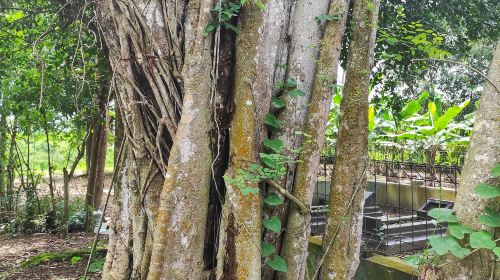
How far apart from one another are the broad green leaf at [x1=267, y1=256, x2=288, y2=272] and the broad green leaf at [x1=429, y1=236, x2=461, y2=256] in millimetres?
845

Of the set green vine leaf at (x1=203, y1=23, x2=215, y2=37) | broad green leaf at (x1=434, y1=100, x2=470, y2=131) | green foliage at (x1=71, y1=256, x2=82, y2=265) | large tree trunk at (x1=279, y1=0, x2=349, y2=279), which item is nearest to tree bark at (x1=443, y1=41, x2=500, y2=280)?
large tree trunk at (x1=279, y1=0, x2=349, y2=279)

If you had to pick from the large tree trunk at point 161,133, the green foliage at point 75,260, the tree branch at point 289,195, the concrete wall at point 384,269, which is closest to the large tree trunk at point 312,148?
the tree branch at point 289,195

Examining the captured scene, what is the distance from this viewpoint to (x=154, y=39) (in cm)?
263

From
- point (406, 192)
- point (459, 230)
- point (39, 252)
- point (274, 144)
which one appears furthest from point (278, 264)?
point (406, 192)

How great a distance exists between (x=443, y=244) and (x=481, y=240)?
189 millimetres

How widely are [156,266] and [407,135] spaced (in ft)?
23.9

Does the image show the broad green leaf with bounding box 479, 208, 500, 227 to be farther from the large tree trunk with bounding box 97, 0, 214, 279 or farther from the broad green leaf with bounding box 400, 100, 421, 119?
the broad green leaf with bounding box 400, 100, 421, 119

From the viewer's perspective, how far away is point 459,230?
2.36 meters

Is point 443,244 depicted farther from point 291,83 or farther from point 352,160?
point 291,83

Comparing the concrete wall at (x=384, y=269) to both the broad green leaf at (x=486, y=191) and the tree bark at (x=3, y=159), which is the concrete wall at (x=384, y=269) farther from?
the tree bark at (x=3, y=159)

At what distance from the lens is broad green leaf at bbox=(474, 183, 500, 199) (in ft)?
7.38

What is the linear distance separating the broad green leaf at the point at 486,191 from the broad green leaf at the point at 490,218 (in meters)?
0.11

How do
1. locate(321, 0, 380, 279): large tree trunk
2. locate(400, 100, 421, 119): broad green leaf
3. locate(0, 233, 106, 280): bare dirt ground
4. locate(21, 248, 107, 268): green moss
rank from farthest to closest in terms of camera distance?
locate(400, 100, 421, 119): broad green leaf → locate(21, 248, 107, 268): green moss → locate(0, 233, 106, 280): bare dirt ground → locate(321, 0, 380, 279): large tree trunk

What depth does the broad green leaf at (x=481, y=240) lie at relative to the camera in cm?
222
